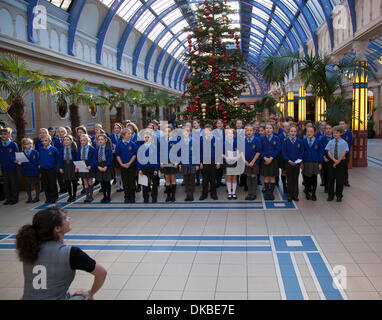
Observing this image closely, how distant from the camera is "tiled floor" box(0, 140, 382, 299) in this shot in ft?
13.6

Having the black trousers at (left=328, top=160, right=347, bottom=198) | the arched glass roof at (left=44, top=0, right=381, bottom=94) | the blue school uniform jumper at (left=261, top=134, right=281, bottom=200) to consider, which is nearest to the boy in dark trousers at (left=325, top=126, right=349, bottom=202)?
the black trousers at (left=328, top=160, right=347, bottom=198)

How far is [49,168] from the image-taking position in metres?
8.78

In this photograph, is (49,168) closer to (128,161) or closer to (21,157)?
(21,157)

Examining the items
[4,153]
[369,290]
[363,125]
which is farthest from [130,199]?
[363,125]

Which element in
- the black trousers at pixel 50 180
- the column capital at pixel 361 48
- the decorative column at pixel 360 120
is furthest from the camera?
the decorative column at pixel 360 120

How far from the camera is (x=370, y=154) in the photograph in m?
16.1

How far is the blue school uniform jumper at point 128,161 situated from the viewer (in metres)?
8.62

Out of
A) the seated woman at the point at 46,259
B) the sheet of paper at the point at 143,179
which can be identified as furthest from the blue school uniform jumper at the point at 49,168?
the seated woman at the point at 46,259

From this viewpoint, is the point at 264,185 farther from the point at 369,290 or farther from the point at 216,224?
the point at 369,290

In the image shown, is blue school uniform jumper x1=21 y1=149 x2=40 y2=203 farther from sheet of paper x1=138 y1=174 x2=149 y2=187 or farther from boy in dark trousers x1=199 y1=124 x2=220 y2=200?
boy in dark trousers x1=199 y1=124 x2=220 y2=200

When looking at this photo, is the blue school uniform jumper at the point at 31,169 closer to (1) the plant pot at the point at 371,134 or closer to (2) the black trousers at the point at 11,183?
(2) the black trousers at the point at 11,183

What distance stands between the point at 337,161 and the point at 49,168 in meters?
7.04

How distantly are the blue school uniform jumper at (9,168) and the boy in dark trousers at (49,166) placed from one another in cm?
79
